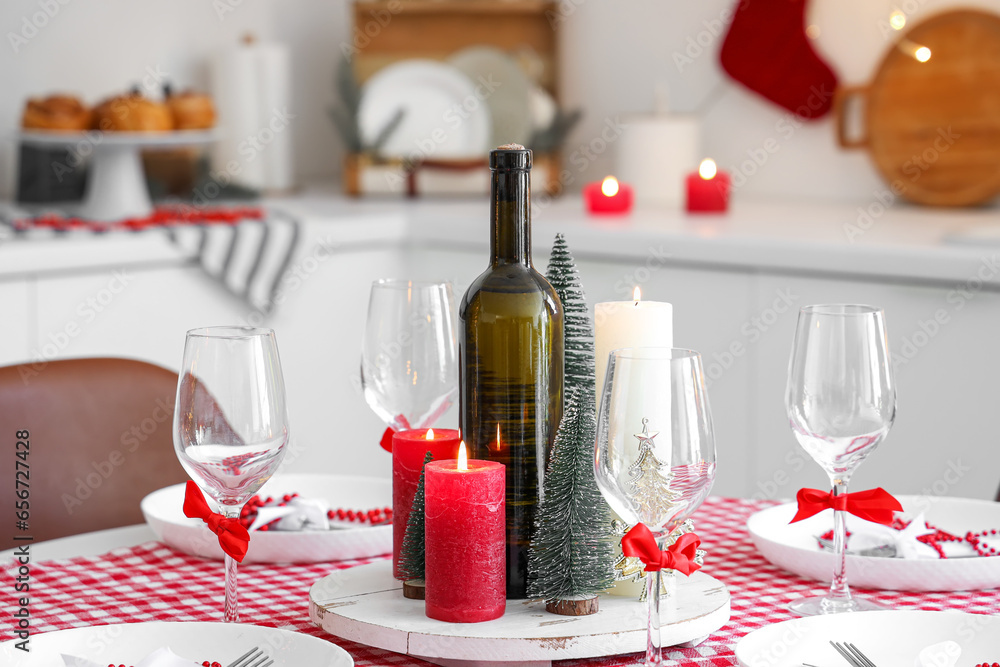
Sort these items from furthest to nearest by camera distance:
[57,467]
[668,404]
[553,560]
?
1. [57,467]
2. [553,560]
3. [668,404]

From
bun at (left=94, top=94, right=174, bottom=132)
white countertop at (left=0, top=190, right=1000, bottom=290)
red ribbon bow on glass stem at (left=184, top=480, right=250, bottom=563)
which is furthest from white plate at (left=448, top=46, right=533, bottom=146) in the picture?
red ribbon bow on glass stem at (left=184, top=480, right=250, bottom=563)

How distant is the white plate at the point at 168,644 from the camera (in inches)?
25.9

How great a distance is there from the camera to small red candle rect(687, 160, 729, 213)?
2.18 meters

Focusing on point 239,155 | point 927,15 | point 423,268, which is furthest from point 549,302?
point 239,155

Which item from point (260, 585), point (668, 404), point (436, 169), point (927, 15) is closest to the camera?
point (668, 404)

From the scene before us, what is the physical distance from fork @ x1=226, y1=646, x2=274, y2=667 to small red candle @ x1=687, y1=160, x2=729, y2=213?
1.65 meters

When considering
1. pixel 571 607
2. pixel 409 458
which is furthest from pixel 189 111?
pixel 571 607

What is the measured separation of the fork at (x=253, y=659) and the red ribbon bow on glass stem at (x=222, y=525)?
60mm

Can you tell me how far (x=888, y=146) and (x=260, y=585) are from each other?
1.71 meters

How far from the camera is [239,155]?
2.56 m

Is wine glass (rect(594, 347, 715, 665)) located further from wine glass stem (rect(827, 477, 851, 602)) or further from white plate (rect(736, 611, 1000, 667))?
wine glass stem (rect(827, 477, 851, 602))

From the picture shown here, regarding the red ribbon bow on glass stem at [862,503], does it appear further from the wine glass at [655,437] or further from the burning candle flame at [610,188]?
the burning candle flame at [610,188]

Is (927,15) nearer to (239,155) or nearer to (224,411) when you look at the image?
(239,155)

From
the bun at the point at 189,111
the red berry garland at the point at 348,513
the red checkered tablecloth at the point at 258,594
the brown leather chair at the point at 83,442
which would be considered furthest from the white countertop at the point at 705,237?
the red berry garland at the point at 348,513
